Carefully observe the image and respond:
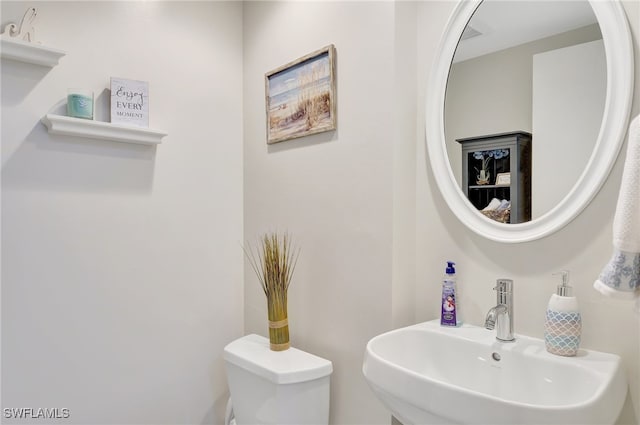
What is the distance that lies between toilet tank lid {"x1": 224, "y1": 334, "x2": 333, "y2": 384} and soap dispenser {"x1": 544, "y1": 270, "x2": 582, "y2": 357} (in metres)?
0.75

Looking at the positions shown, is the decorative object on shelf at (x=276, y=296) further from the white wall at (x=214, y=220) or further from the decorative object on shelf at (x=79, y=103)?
the decorative object on shelf at (x=79, y=103)

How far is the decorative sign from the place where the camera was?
66.2 inches

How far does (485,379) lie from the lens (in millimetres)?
1205

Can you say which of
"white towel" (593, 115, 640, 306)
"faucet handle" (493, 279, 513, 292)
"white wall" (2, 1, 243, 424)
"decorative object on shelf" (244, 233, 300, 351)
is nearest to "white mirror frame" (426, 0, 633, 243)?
"faucet handle" (493, 279, 513, 292)

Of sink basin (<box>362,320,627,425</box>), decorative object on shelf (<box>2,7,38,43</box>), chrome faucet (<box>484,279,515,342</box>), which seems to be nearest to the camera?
sink basin (<box>362,320,627,425</box>)

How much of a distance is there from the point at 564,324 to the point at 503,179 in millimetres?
435

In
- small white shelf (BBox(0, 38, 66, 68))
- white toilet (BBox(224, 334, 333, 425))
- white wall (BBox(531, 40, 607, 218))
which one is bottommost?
white toilet (BBox(224, 334, 333, 425))

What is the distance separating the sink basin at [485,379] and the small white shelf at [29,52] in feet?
4.55

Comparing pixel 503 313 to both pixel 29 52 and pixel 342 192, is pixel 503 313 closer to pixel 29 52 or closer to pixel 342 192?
pixel 342 192

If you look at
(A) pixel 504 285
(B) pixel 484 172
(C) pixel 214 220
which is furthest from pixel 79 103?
(A) pixel 504 285

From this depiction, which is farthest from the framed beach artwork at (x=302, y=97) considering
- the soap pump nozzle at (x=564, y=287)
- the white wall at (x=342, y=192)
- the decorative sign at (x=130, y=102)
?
the soap pump nozzle at (x=564, y=287)

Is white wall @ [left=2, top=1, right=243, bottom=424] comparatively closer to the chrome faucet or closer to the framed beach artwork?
the framed beach artwork

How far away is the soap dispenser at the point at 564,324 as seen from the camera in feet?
3.60

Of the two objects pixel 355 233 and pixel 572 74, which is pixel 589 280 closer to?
pixel 572 74
